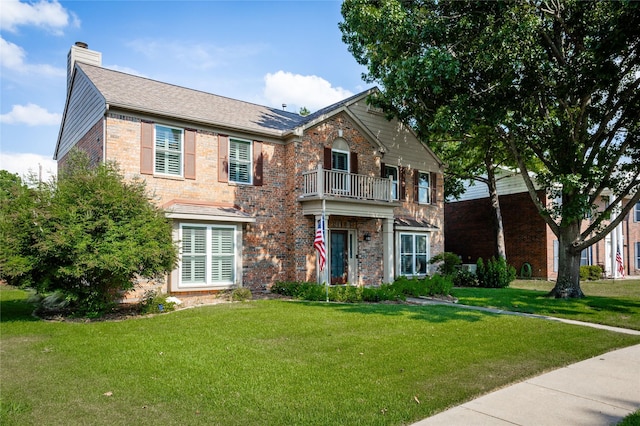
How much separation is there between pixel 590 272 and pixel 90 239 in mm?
25285

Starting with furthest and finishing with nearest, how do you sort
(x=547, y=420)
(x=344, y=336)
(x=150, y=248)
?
1. (x=150, y=248)
2. (x=344, y=336)
3. (x=547, y=420)

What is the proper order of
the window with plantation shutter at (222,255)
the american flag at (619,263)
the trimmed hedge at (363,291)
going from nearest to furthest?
the trimmed hedge at (363,291) < the window with plantation shutter at (222,255) < the american flag at (619,263)

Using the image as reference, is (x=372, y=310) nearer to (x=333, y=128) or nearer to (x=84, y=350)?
(x=84, y=350)

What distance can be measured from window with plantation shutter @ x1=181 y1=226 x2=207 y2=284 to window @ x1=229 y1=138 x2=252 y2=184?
245 cm

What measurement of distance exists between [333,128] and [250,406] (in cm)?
1373

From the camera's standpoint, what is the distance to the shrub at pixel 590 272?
24.0m

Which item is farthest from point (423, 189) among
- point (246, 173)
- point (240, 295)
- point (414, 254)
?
point (240, 295)

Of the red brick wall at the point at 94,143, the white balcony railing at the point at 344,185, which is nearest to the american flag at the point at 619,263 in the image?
the white balcony railing at the point at 344,185

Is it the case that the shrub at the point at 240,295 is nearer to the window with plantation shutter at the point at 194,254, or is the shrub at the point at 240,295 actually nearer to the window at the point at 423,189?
the window with plantation shutter at the point at 194,254

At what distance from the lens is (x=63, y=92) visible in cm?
1805

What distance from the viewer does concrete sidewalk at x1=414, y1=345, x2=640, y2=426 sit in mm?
4465

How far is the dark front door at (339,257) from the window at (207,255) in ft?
14.2

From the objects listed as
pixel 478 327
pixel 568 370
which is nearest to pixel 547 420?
pixel 568 370

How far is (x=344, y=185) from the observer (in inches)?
656
